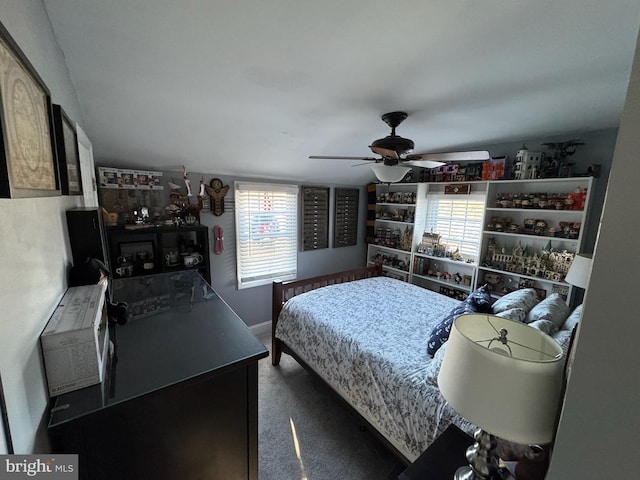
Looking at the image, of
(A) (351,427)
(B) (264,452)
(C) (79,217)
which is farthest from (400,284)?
(C) (79,217)

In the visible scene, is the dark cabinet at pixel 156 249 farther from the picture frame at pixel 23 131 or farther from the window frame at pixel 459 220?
the window frame at pixel 459 220

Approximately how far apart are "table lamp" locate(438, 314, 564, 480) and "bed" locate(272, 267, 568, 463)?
548mm

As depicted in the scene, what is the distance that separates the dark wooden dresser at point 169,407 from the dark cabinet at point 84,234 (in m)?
0.37

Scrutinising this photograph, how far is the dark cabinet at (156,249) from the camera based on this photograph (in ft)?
8.11

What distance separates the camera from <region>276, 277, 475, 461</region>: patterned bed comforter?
1.50m

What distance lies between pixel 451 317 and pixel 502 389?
3.83 ft

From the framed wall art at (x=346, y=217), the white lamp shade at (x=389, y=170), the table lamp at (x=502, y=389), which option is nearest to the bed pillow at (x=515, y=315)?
the table lamp at (x=502, y=389)

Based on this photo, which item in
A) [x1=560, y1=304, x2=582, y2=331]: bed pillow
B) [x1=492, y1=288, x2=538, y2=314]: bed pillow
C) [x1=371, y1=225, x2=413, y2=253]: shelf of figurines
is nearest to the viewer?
[x1=560, y1=304, x2=582, y2=331]: bed pillow

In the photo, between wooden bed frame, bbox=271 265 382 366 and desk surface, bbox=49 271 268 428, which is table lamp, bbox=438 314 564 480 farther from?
wooden bed frame, bbox=271 265 382 366

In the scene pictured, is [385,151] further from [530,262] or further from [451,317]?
[530,262]

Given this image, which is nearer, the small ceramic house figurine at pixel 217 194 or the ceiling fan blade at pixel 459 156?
the ceiling fan blade at pixel 459 156

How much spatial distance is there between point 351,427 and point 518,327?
166 cm

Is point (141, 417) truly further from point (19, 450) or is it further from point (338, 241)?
point (338, 241)

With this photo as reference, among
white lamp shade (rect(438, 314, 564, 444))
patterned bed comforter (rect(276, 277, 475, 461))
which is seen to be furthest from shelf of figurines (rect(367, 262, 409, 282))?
white lamp shade (rect(438, 314, 564, 444))
